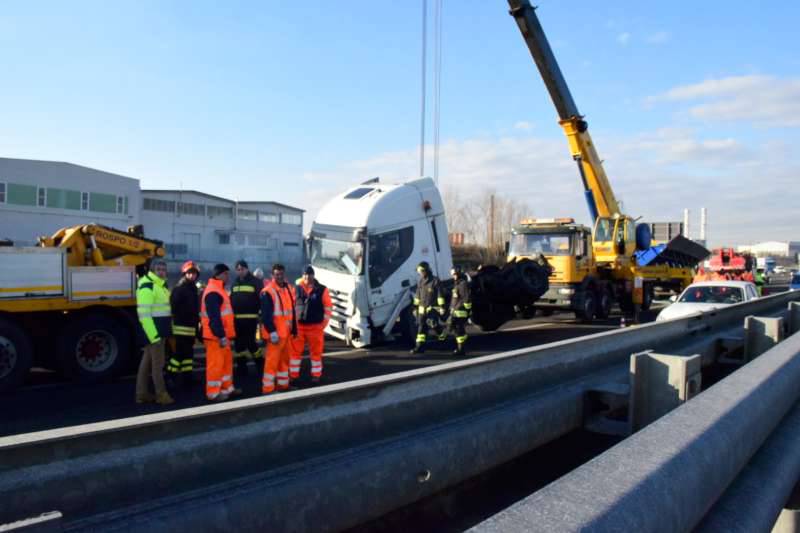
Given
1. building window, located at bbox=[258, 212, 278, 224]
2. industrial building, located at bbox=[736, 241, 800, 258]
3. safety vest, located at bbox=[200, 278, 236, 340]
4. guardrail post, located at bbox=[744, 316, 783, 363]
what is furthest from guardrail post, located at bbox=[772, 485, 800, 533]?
industrial building, located at bbox=[736, 241, 800, 258]

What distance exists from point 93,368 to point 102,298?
997 mm

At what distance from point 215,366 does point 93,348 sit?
2.50m

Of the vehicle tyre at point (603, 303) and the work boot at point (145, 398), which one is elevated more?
the vehicle tyre at point (603, 303)

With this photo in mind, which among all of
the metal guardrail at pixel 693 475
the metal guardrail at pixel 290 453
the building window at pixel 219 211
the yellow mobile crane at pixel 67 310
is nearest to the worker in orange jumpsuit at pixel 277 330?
the yellow mobile crane at pixel 67 310

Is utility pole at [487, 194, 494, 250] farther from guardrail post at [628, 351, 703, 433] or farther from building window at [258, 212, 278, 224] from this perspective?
guardrail post at [628, 351, 703, 433]

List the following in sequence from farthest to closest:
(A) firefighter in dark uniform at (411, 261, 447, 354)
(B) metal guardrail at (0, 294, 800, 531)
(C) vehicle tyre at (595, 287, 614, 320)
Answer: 1. (C) vehicle tyre at (595, 287, 614, 320)
2. (A) firefighter in dark uniform at (411, 261, 447, 354)
3. (B) metal guardrail at (0, 294, 800, 531)

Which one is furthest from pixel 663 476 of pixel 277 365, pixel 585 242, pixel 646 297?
pixel 646 297

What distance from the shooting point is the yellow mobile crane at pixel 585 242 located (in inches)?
607

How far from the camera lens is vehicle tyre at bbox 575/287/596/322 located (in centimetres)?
1523

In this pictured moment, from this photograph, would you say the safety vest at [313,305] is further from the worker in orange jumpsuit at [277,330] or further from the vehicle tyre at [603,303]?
the vehicle tyre at [603,303]

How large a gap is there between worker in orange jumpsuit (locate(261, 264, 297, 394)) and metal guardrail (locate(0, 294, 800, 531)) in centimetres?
499

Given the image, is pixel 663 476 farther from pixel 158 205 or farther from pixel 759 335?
pixel 158 205

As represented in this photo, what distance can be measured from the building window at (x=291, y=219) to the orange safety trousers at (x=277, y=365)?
4480 centimetres

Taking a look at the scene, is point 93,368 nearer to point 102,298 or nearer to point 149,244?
point 102,298
